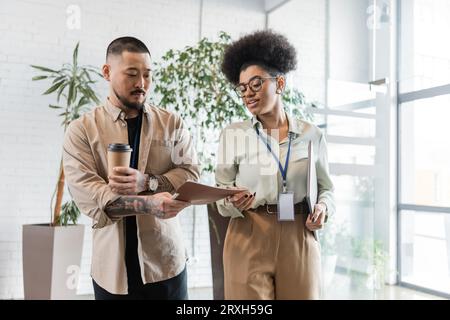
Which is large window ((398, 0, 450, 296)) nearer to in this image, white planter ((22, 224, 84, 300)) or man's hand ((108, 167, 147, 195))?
man's hand ((108, 167, 147, 195))

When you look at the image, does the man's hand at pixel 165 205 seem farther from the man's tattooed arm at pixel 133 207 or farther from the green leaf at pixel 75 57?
the green leaf at pixel 75 57

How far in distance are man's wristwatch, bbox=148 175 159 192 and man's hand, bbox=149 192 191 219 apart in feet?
0.19

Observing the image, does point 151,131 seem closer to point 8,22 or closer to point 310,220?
point 310,220

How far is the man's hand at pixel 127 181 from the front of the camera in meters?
1.64

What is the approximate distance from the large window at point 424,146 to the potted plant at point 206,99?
73cm

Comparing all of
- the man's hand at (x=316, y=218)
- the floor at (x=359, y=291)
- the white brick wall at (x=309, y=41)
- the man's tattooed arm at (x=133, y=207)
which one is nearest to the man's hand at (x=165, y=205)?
the man's tattooed arm at (x=133, y=207)

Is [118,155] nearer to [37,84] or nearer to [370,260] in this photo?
[37,84]

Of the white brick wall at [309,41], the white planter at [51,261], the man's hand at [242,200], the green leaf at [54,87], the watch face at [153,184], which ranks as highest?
the white brick wall at [309,41]

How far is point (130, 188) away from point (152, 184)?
84 millimetres

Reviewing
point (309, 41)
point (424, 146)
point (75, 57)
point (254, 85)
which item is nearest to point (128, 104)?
point (254, 85)

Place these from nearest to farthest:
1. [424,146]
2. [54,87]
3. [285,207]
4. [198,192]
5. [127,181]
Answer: [198,192], [127,181], [285,207], [54,87], [424,146]

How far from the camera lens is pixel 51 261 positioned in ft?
6.96

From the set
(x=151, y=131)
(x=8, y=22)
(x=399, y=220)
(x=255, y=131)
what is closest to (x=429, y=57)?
(x=399, y=220)

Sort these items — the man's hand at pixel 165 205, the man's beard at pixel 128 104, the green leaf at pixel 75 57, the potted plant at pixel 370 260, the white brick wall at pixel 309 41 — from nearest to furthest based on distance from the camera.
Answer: the man's hand at pixel 165 205 → the man's beard at pixel 128 104 → the green leaf at pixel 75 57 → the white brick wall at pixel 309 41 → the potted plant at pixel 370 260
